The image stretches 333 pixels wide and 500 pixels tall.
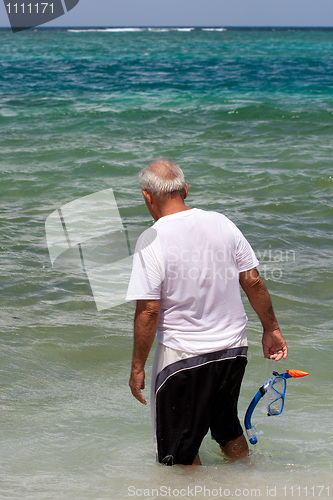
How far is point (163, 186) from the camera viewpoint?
3.21 metres

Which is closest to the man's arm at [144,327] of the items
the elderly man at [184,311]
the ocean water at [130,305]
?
the elderly man at [184,311]

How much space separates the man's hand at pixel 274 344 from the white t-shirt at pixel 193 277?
261 millimetres

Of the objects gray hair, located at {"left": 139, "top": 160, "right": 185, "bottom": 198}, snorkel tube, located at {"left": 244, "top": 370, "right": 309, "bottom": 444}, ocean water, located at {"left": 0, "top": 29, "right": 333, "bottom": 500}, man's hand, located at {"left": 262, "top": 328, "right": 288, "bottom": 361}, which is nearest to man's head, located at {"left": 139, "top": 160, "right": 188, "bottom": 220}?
gray hair, located at {"left": 139, "top": 160, "right": 185, "bottom": 198}

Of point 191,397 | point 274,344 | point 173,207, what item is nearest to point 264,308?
point 274,344

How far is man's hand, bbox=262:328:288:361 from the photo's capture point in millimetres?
3527

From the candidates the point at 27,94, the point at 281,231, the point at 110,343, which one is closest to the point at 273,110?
the point at 27,94

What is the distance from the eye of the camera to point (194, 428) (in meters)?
3.30

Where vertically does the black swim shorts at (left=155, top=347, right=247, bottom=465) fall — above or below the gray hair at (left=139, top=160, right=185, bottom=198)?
below

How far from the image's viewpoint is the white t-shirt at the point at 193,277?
3.16m

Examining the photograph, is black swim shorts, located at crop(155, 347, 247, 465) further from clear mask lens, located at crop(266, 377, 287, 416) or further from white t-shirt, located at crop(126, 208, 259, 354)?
clear mask lens, located at crop(266, 377, 287, 416)

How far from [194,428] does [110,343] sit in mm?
2156

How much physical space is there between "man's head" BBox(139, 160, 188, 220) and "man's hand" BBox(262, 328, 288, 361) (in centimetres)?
85

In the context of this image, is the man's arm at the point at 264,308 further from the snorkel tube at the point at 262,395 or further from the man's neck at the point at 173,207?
the man's neck at the point at 173,207

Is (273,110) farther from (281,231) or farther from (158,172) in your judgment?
(158,172)
